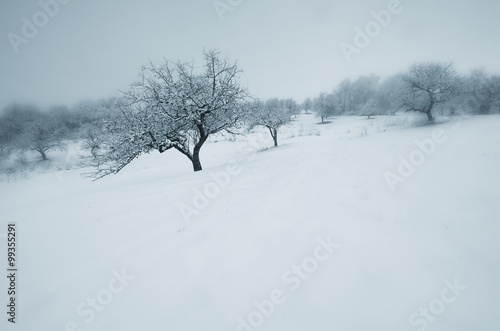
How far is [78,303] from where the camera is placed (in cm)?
314

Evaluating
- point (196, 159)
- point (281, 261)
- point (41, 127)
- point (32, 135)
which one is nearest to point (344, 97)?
point (196, 159)

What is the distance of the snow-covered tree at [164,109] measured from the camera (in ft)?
32.9

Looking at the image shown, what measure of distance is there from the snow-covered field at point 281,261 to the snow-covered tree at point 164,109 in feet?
14.6

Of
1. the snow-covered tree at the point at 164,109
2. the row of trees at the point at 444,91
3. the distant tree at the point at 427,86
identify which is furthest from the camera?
the row of trees at the point at 444,91

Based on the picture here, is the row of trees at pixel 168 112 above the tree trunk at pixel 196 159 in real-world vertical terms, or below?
above

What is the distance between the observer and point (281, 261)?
3.49m

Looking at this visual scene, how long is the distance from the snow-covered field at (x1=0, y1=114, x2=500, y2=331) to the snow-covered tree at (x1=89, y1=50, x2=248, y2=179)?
4.45m

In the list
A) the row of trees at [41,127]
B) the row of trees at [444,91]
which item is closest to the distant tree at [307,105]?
the row of trees at [444,91]

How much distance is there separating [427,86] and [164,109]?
27.2 meters

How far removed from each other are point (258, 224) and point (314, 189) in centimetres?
264

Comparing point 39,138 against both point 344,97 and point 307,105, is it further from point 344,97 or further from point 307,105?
point 307,105

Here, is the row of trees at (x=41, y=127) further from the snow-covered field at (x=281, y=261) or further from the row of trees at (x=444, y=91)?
the row of trees at (x=444, y=91)

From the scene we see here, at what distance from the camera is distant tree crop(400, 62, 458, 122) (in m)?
21.5

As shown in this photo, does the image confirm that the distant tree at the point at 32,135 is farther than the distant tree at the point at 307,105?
No
